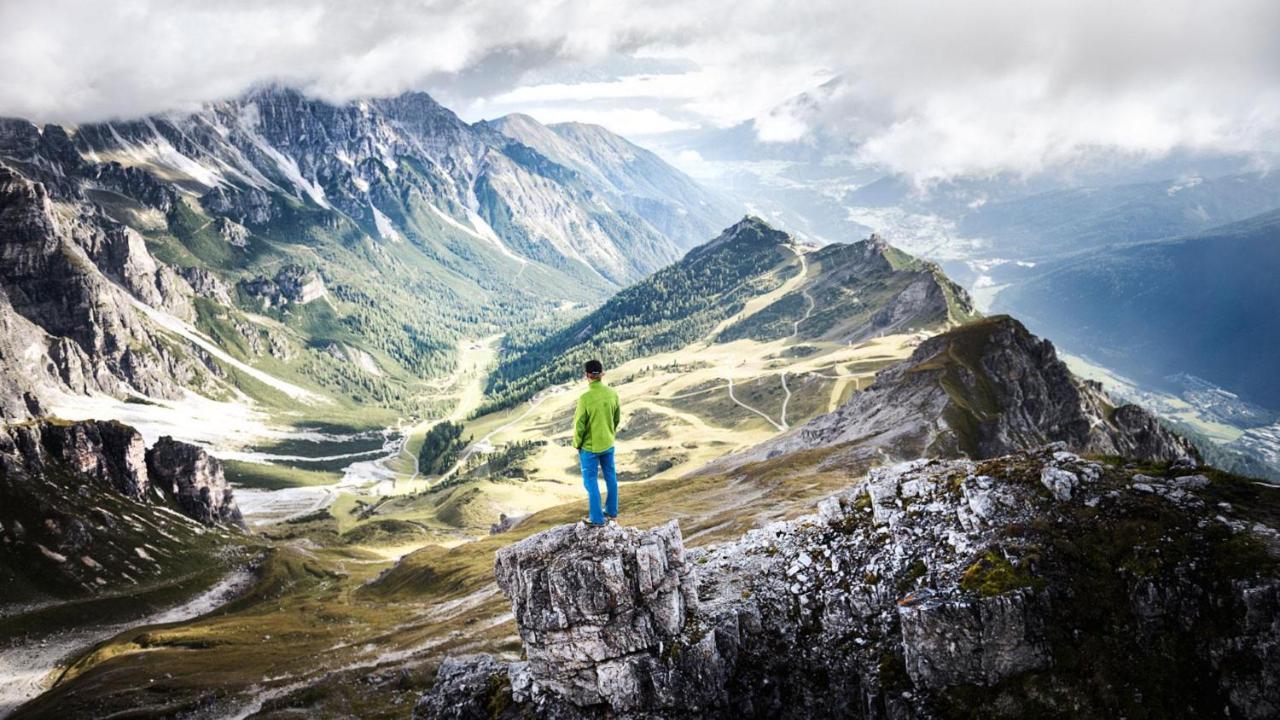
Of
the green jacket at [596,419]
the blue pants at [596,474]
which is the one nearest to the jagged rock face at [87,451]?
the blue pants at [596,474]

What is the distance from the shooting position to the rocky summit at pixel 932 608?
2591 cm

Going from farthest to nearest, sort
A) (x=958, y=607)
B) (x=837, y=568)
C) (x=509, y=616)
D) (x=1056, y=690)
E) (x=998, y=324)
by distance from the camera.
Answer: (x=998, y=324) < (x=509, y=616) < (x=837, y=568) < (x=958, y=607) < (x=1056, y=690)

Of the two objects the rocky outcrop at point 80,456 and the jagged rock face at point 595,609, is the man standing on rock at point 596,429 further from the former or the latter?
the rocky outcrop at point 80,456

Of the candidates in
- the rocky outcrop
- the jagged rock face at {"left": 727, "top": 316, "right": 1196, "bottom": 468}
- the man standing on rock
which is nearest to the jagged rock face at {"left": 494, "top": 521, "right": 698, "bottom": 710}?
the man standing on rock

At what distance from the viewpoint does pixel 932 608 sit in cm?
2917

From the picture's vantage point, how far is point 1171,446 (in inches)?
4988

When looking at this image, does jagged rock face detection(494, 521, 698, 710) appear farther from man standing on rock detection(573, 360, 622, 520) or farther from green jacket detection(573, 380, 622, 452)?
green jacket detection(573, 380, 622, 452)

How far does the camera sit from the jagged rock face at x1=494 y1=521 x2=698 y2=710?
107ft

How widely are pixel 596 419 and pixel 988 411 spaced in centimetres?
10122

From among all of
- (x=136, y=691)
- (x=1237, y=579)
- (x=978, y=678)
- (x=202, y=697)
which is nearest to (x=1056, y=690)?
(x=978, y=678)

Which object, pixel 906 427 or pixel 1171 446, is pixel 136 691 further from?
pixel 1171 446

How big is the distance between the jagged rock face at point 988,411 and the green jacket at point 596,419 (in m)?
79.8

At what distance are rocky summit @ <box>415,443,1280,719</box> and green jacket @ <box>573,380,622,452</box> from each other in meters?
5.00

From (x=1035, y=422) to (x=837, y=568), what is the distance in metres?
98.8
